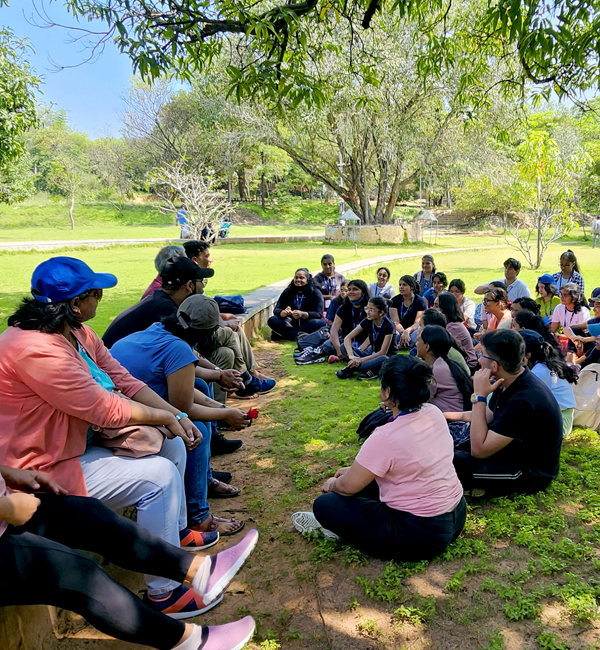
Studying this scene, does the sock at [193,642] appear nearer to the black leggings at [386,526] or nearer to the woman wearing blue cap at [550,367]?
the black leggings at [386,526]

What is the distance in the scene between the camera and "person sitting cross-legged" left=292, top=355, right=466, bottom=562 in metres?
2.76

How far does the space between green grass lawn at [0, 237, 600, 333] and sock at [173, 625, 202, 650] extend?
7.22m

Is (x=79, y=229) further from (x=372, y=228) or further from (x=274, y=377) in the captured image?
(x=274, y=377)

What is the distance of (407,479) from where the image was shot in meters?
2.81

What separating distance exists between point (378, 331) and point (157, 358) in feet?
12.6

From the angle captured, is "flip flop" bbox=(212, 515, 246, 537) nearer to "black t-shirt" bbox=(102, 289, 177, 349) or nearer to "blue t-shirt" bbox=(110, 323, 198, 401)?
"blue t-shirt" bbox=(110, 323, 198, 401)

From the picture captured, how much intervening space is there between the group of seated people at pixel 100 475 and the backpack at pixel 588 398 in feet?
10.1

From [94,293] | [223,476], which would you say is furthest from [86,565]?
[223,476]

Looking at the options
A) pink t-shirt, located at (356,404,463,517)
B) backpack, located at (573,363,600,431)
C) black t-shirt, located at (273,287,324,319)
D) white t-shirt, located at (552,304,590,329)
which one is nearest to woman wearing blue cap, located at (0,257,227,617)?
pink t-shirt, located at (356,404,463,517)

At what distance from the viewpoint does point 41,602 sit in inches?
78.0

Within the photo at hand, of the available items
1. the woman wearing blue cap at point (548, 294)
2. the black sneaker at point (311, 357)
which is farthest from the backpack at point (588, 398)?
the black sneaker at point (311, 357)

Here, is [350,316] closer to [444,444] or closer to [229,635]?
[444,444]

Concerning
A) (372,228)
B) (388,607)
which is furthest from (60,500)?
(372,228)

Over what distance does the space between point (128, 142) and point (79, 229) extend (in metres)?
12.1
